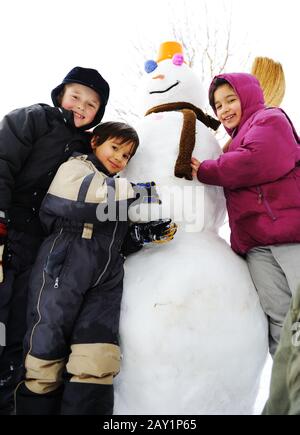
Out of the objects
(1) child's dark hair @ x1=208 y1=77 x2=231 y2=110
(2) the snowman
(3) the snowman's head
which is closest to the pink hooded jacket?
(2) the snowman

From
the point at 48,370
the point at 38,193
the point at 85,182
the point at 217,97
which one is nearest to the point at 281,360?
the point at 48,370

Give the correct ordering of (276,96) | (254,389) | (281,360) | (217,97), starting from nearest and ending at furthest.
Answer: (281,360) → (254,389) → (217,97) → (276,96)

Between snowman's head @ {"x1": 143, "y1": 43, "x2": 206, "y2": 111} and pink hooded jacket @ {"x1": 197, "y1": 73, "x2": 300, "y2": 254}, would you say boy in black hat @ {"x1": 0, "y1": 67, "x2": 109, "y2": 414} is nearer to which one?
snowman's head @ {"x1": 143, "y1": 43, "x2": 206, "y2": 111}

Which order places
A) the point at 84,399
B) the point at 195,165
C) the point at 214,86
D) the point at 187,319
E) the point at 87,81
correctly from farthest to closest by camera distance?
the point at 214,86, the point at 87,81, the point at 195,165, the point at 187,319, the point at 84,399

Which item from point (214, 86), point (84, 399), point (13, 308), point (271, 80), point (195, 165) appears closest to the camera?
point (84, 399)

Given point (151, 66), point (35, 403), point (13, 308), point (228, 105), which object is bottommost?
point (35, 403)

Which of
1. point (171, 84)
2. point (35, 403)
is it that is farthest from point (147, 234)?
point (171, 84)

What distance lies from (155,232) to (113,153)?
1.45 ft

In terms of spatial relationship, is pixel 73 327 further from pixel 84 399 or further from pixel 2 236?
pixel 2 236

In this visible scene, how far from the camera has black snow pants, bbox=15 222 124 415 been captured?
1.30 metres

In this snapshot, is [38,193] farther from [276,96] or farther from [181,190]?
[276,96]

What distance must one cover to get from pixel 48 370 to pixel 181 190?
100cm

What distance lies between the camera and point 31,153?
1.63m

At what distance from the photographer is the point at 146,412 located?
4.44ft
